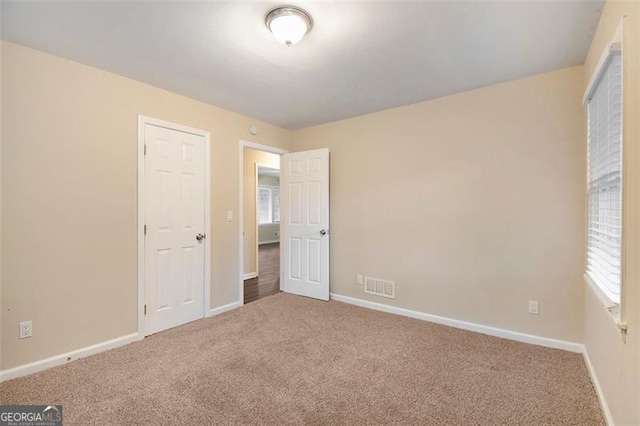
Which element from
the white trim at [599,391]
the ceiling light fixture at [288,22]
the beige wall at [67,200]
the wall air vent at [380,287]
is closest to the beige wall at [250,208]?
the beige wall at [67,200]

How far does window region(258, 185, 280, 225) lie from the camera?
9579 millimetres

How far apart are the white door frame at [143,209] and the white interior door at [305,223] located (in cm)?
125

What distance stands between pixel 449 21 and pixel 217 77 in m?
1.90

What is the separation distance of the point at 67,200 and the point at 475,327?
12.7 feet

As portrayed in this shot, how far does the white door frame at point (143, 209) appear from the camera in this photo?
271cm

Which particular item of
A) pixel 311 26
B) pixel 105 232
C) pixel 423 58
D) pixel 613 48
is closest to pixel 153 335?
pixel 105 232

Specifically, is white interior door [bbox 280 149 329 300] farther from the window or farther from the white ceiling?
the window

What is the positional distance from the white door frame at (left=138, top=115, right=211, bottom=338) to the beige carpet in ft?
1.27

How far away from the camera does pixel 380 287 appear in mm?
3525

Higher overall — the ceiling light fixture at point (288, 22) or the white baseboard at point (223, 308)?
the ceiling light fixture at point (288, 22)

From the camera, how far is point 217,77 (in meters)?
2.57

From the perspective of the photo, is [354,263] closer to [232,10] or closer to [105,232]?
[105,232]

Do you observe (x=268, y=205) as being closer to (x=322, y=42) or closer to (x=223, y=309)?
(x=223, y=309)

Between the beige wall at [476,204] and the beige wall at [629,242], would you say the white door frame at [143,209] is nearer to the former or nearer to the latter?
the beige wall at [476,204]
